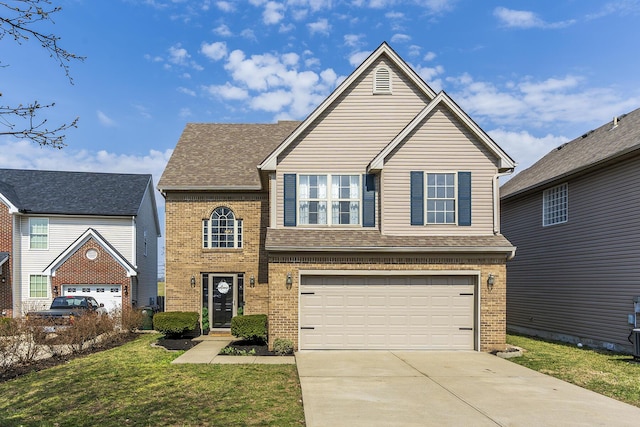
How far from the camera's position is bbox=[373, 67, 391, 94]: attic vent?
16.2 m

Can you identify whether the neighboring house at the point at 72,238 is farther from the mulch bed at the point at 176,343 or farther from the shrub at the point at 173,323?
the shrub at the point at 173,323

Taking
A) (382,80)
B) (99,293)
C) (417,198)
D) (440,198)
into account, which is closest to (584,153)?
(440,198)

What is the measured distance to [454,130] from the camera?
1557 cm

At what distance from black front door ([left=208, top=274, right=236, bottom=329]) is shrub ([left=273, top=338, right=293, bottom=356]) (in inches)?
204

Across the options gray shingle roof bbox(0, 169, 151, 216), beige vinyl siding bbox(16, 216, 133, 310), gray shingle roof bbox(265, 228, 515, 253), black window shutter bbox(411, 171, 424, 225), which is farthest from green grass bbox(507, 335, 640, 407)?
gray shingle roof bbox(0, 169, 151, 216)

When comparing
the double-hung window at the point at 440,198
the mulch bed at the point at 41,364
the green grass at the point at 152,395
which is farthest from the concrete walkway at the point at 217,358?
the double-hung window at the point at 440,198

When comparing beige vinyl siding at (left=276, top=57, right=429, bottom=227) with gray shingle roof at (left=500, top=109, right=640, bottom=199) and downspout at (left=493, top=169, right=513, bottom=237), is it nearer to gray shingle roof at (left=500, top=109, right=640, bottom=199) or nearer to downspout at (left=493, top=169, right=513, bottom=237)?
downspout at (left=493, top=169, right=513, bottom=237)

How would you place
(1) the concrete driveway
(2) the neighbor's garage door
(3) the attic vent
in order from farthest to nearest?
1. (3) the attic vent
2. (2) the neighbor's garage door
3. (1) the concrete driveway

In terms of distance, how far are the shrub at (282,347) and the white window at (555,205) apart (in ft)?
36.4

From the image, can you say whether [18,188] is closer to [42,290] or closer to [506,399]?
[42,290]

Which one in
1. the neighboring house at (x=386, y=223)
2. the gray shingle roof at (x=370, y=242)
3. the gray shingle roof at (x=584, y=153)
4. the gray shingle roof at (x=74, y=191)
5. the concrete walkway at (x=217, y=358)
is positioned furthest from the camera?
the gray shingle roof at (x=74, y=191)

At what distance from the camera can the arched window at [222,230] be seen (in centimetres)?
1920

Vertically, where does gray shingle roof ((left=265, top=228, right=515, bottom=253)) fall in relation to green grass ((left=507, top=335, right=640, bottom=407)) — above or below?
above

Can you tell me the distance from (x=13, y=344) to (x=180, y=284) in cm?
729
